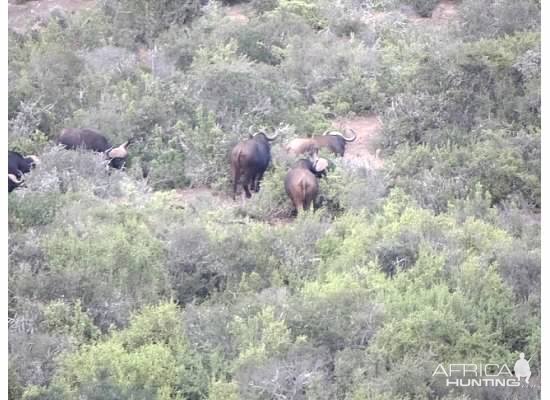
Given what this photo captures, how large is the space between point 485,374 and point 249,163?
16.2 ft

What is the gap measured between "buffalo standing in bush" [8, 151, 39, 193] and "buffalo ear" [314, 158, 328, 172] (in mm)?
2883

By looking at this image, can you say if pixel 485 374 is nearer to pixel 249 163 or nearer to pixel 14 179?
pixel 249 163

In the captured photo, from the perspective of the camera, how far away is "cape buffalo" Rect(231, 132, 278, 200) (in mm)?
12539

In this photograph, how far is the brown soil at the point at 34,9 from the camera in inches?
753

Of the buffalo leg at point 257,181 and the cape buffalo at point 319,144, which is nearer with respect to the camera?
the buffalo leg at point 257,181

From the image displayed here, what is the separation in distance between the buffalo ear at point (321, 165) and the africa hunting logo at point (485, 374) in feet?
14.0

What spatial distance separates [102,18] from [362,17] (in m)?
3.92

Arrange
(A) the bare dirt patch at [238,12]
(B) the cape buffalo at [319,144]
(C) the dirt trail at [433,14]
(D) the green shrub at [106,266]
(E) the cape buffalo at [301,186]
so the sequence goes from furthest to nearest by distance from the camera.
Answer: (A) the bare dirt patch at [238,12] → (C) the dirt trail at [433,14] → (B) the cape buffalo at [319,144] → (E) the cape buffalo at [301,186] → (D) the green shrub at [106,266]

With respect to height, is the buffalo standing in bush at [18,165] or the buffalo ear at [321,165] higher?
the buffalo ear at [321,165]

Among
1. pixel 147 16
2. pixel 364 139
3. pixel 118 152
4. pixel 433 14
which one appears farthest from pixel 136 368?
pixel 433 14

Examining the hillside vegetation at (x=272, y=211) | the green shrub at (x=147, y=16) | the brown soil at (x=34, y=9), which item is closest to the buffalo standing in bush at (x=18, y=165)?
the hillside vegetation at (x=272, y=211)

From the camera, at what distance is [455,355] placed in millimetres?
8383

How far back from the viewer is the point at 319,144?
43.5 ft

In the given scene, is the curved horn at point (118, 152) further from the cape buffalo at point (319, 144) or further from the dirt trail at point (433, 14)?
the dirt trail at point (433, 14)
